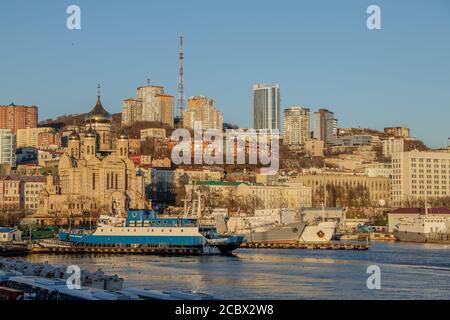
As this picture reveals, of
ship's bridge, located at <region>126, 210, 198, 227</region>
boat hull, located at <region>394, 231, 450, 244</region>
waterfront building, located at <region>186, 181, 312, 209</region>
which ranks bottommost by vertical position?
boat hull, located at <region>394, 231, 450, 244</region>

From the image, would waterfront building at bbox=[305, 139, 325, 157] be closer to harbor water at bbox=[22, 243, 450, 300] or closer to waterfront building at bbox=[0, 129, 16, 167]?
waterfront building at bbox=[0, 129, 16, 167]

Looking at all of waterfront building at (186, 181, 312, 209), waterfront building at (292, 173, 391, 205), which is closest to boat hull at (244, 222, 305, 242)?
waterfront building at (186, 181, 312, 209)

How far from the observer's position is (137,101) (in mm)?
124188

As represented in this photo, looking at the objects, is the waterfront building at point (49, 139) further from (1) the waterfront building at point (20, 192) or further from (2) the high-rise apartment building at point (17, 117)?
(1) the waterfront building at point (20, 192)

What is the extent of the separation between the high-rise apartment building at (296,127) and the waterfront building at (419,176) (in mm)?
44257

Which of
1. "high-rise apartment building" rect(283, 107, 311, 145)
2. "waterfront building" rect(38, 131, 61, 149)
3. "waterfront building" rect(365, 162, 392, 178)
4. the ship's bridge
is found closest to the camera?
the ship's bridge

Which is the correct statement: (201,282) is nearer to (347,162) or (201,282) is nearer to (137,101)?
(347,162)

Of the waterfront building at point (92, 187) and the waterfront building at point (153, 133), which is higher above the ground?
the waterfront building at point (153, 133)

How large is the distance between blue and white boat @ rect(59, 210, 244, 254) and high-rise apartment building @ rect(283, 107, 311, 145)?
280ft

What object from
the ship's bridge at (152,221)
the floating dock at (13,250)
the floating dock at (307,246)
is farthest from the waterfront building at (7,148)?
the ship's bridge at (152,221)

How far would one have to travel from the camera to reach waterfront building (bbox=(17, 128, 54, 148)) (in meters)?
114

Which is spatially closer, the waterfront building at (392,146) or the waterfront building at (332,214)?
the waterfront building at (332,214)

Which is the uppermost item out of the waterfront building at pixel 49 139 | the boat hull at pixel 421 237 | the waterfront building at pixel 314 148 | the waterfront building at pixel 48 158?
the waterfront building at pixel 49 139

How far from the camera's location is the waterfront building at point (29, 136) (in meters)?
114
